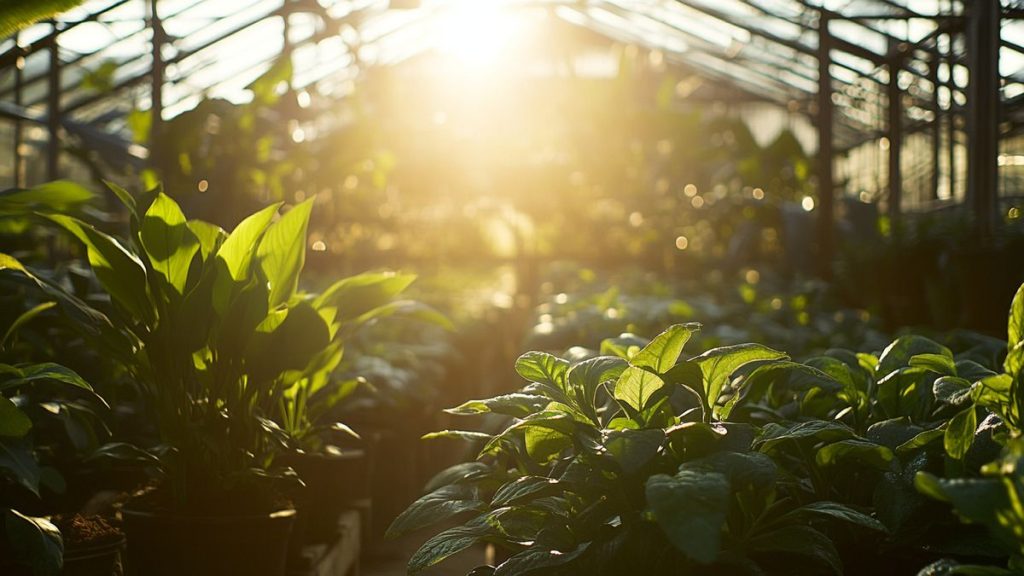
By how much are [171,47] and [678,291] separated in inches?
258

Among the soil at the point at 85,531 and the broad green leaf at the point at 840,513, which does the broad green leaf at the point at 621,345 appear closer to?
the broad green leaf at the point at 840,513

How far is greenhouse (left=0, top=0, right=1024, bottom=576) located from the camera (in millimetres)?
1205

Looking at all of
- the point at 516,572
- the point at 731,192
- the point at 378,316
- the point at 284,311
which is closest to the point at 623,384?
the point at 516,572

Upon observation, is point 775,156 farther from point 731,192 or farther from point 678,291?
point 678,291

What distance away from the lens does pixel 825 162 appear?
486cm

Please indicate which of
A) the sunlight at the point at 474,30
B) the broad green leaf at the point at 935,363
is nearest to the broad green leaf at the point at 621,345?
the broad green leaf at the point at 935,363

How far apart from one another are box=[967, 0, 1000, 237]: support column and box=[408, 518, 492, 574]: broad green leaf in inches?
93.6

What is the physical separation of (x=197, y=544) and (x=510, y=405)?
0.58 meters

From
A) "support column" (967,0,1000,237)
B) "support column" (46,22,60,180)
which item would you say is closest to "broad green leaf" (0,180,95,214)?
"support column" (967,0,1000,237)

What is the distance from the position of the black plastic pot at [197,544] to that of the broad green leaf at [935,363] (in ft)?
3.13

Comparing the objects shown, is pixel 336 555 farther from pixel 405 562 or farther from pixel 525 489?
pixel 525 489

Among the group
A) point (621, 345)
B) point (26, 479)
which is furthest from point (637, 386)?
point (26, 479)

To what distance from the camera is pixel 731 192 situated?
7242mm

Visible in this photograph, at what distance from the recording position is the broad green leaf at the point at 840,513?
3.61ft
